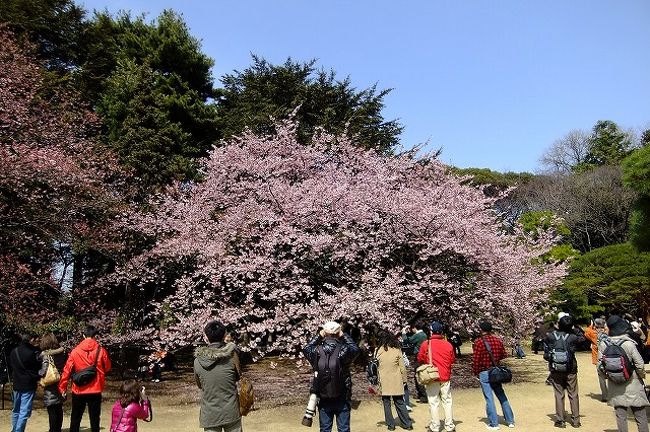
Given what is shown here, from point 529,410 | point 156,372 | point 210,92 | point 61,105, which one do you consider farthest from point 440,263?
point 210,92

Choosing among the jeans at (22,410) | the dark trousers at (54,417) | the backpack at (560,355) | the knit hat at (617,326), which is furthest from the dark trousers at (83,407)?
the knit hat at (617,326)

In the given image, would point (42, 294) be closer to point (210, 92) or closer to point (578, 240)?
point (210, 92)

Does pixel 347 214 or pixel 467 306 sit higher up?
pixel 347 214

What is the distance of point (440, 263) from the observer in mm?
11172

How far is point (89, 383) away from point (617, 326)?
6634 mm

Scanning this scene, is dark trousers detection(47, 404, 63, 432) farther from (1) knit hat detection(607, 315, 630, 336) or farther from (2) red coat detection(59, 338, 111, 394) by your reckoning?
(1) knit hat detection(607, 315, 630, 336)

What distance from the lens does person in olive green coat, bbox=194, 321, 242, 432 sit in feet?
14.8

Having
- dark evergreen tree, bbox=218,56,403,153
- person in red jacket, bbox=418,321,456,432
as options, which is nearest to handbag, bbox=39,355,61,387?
person in red jacket, bbox=418,321,456,432

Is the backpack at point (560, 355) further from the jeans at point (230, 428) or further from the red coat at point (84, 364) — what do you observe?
the red coat at point (84, 364)

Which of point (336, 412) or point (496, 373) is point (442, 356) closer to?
point (496, 373)

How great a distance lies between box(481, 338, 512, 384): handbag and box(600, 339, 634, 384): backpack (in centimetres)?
143

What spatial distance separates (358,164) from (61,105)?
8.52 m

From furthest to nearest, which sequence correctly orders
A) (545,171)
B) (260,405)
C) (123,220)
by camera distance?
(545,171)
(123,220)
(260,405)

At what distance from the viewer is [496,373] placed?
6984 millimetres
